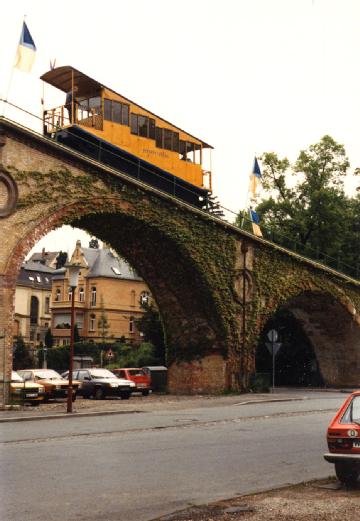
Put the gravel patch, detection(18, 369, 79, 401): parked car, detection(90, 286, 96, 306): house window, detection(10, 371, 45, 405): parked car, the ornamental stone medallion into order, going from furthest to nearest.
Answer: detection(90, 286, 96, 306): house window, detection(18, 369, 79, 401): parked car, detection(10, 371, 45, 405): parked car, the ornamental stone medallion, the gravel patch

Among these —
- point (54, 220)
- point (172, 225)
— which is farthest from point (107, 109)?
point (54, 220)

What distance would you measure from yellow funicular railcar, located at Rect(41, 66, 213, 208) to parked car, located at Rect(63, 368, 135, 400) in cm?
824

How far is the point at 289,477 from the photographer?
32.4 feet

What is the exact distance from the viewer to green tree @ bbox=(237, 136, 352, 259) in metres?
51.5

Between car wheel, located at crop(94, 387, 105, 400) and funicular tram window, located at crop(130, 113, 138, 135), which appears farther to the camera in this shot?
car wheel, located at crop(94, 387, 105, 400)

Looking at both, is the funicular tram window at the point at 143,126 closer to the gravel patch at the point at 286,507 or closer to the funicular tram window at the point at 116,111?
the funicular tram window at the point at 116,111

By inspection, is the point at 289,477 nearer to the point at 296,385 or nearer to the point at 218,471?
the point at 218,471

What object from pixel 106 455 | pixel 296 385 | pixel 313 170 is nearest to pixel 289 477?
pixel 106 455

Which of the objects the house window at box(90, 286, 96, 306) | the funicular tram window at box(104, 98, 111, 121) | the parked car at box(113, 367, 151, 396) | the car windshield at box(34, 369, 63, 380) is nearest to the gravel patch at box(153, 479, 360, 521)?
the car windshield at box(34, 369, 63, 380)

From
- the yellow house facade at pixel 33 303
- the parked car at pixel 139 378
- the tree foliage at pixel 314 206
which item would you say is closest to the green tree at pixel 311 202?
the tree foliage at pixel 314 206

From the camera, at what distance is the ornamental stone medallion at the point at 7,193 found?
2244 cm

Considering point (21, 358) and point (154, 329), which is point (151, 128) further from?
point (21, 358)

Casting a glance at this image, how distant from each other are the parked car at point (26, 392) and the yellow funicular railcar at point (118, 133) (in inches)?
340

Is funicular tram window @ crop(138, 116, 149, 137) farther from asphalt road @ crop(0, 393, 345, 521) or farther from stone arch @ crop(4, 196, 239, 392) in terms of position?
asphalt road @ crop(0, 393, 345, 521)
